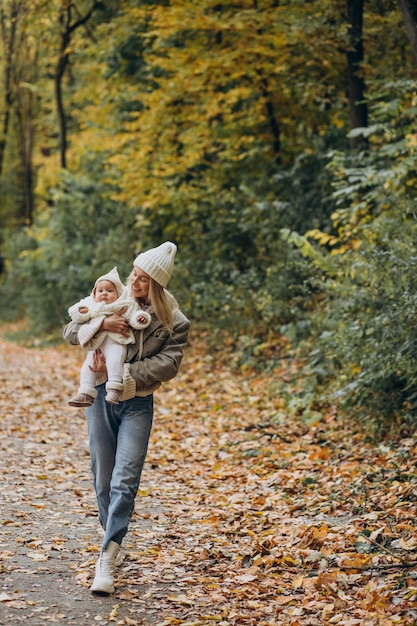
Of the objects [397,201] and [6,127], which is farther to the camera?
[6,127]

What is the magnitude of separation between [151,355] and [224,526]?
209 cm

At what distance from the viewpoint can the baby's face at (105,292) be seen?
16.4 ft

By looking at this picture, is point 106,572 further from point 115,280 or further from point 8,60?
point 8,60

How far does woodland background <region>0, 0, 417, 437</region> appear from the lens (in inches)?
350

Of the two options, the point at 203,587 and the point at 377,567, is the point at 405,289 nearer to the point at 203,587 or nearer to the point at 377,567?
the point at 377,567

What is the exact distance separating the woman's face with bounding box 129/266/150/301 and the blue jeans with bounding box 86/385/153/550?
620mm

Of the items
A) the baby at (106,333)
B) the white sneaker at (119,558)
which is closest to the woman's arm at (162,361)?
the baby at (106,333)

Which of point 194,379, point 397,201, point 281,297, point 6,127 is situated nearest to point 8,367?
point 194,379

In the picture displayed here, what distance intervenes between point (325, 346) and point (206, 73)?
588 centimetres

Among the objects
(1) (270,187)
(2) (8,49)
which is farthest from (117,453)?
(2) (8,49)

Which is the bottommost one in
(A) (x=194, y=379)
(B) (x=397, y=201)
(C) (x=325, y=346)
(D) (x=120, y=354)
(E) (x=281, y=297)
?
(A) (x=194, y=379)

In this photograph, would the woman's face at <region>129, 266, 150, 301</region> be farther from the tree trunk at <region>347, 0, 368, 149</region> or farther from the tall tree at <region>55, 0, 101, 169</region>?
the tall tree at <region>55, 0, 101, 169</region>

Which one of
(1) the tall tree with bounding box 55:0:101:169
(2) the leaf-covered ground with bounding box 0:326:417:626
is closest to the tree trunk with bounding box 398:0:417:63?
(2) the leaf-covered ground with bounding box 0:326:417:626

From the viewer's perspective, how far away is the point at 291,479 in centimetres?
766
